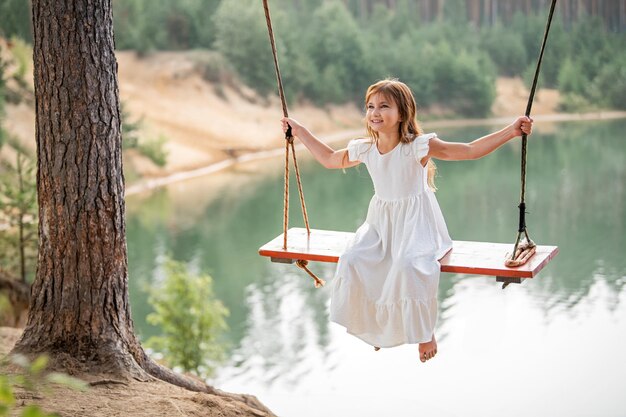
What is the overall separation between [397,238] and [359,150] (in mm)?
290

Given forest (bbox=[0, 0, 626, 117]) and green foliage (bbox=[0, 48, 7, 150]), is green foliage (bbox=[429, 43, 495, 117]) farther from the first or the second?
green foliage (bbox=[0, 48, 7, 150])

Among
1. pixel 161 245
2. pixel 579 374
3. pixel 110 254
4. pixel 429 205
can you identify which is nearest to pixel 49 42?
pixel 110 254

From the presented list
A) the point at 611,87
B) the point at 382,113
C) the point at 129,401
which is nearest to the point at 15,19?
the point at 611,87

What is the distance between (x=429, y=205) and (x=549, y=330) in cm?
557

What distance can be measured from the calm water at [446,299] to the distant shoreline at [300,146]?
201 millimetres

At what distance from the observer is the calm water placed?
22.7ft

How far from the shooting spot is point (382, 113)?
276 centimetres

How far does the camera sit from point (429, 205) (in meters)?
2.82

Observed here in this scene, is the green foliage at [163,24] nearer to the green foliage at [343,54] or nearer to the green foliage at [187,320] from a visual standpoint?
the green foliage at [343,54]

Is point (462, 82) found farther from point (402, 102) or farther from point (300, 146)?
point (402, 102)

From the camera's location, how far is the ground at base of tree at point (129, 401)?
9.29ft

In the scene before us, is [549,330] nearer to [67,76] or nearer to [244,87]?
[67,76]

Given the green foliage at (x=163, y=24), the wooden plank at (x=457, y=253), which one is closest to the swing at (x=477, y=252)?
the wooden plank at (x=457, y=253)

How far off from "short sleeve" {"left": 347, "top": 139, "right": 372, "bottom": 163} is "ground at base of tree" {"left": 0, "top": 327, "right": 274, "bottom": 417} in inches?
34.6
